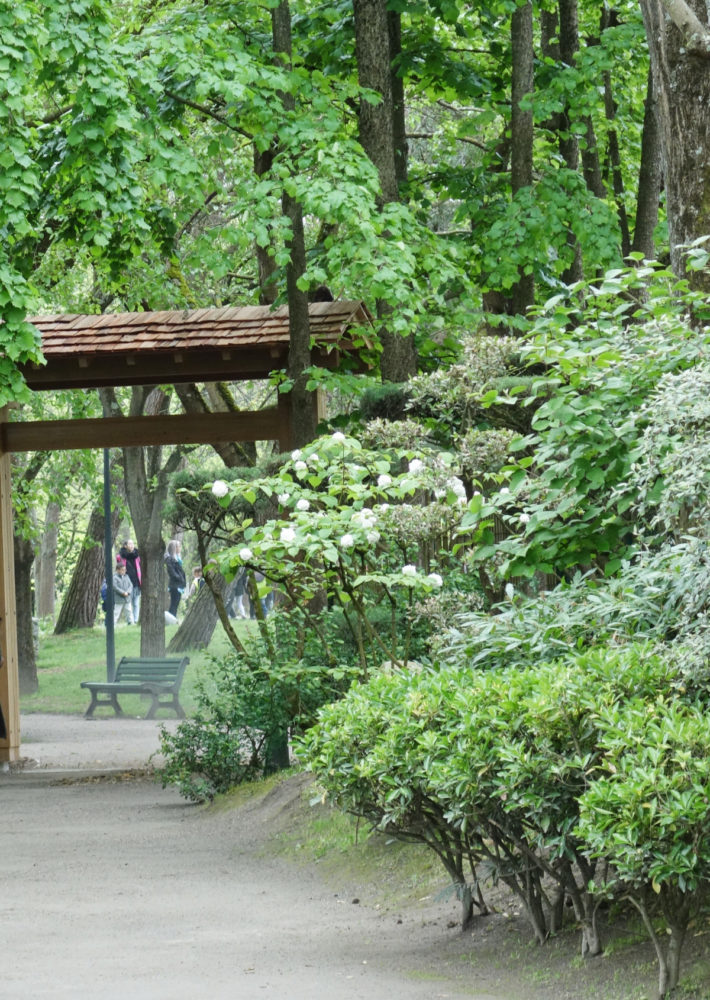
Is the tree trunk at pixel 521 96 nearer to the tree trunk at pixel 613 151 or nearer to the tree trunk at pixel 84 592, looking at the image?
the tree trunk at pixel 613 151

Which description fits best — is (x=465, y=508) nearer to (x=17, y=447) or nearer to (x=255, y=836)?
(x=255, y=836)

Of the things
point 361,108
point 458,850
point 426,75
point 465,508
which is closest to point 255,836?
point 465,508

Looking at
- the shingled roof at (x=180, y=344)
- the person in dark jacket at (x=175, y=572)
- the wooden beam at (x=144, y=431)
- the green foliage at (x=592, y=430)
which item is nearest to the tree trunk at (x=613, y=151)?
the shingled roof at (x=180, y=344)

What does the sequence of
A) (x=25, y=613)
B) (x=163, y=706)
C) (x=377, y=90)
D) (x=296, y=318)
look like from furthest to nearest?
(x=25, y=613)
(x=163, y=706)
(x=377, y=90)
(x=296, y=318)

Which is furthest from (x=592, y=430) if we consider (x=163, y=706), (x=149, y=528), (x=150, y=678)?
(x=149, y=528)

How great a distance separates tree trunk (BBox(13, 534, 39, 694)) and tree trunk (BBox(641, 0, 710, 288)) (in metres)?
14.1

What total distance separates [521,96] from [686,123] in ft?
18.5

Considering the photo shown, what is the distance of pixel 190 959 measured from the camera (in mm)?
5148

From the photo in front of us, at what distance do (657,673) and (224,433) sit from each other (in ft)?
25.4

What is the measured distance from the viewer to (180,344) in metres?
11.2

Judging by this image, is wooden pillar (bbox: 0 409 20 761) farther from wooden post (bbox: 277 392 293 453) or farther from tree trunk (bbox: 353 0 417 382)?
tree trunk (bbox: 353 0 417 382)

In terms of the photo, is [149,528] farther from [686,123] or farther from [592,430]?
[592,430]

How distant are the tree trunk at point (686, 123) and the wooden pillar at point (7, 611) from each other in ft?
25.3

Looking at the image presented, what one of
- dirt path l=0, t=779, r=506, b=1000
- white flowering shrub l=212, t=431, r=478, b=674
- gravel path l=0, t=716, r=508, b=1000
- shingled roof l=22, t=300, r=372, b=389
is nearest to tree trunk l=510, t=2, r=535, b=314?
shingled roof l=22, t=300, r=372, b=389
